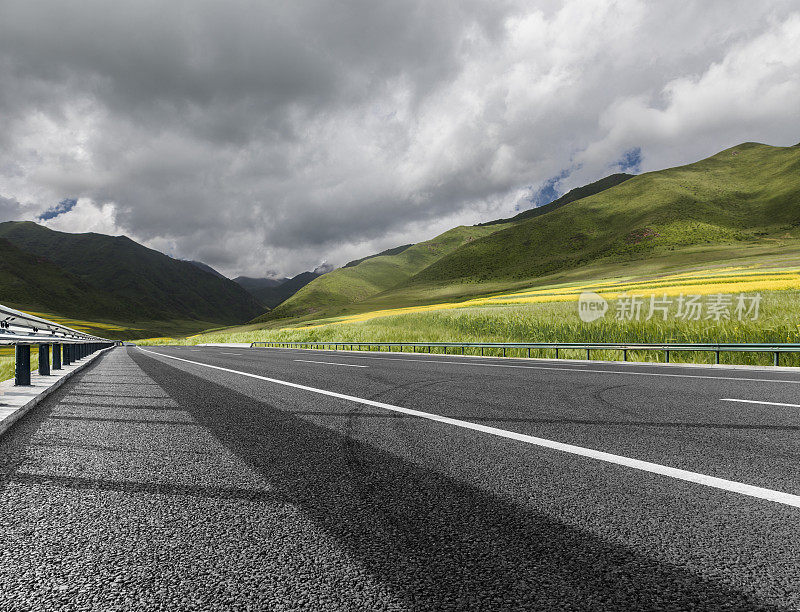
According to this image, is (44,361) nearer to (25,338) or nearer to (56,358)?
(56,358)

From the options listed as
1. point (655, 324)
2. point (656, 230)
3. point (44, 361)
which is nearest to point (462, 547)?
point (44, 361)

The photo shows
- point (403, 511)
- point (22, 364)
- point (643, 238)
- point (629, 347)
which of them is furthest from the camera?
point (643, 238)

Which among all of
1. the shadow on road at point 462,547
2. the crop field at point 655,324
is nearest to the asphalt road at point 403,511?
the shadow on road at point 462,547

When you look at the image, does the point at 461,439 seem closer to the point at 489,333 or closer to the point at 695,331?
the point at 695,331

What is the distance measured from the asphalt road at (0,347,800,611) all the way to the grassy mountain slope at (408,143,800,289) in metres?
135

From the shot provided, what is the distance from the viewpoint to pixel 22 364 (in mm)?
8094

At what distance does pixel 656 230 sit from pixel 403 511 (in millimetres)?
169559

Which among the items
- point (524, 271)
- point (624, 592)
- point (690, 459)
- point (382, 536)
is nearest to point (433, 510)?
point (382, 536)

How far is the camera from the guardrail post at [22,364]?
8008 mm

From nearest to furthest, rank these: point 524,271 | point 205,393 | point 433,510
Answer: point 433,510
point 205,393
point 524,271

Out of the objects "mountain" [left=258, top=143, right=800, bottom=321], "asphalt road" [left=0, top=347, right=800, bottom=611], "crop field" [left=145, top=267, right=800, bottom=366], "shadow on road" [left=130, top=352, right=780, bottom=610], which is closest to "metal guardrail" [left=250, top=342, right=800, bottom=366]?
"crop field" [left=145, top=267, right=800, bottom=366]

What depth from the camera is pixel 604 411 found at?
639 cm

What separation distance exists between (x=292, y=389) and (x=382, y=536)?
684 cm

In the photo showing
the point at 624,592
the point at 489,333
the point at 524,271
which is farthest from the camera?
the point at 524,271
